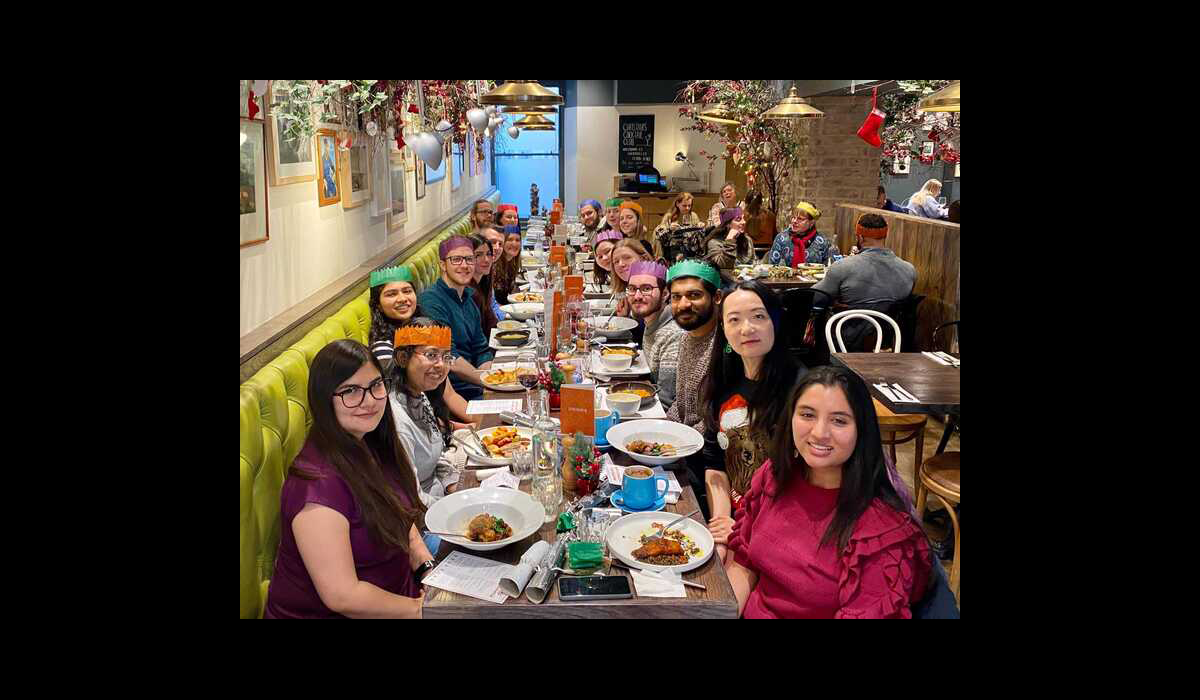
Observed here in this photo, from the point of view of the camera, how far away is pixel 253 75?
1.19 metres

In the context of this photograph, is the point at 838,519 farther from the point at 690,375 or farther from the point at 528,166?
the point at 528,166

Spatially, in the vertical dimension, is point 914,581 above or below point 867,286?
below

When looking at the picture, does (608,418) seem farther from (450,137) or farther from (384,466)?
(450,137)

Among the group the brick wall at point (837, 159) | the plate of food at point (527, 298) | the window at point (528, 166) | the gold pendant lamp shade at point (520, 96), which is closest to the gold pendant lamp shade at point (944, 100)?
the gold pendant lamp shade at point (520, 96)

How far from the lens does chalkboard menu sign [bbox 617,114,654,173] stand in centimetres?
1377

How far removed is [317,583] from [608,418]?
1112mm

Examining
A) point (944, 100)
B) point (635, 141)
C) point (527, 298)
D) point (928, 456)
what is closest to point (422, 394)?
point (944, 100)

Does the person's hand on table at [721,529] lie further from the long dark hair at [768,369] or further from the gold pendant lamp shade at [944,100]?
the gold pendant lamp shade at [944,100]

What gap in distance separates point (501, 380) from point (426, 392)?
0.40 meters

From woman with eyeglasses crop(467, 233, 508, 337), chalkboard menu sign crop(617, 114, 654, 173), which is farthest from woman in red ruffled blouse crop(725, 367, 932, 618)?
chalkboard menu sign crop(617, 114, 654, 173)

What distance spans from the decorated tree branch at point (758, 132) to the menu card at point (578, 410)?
6885mm

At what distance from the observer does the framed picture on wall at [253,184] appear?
101 inches

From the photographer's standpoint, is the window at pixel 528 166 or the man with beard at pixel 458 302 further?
the window at pixel 528 166

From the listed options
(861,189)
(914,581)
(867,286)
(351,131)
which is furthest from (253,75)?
(861,189)
